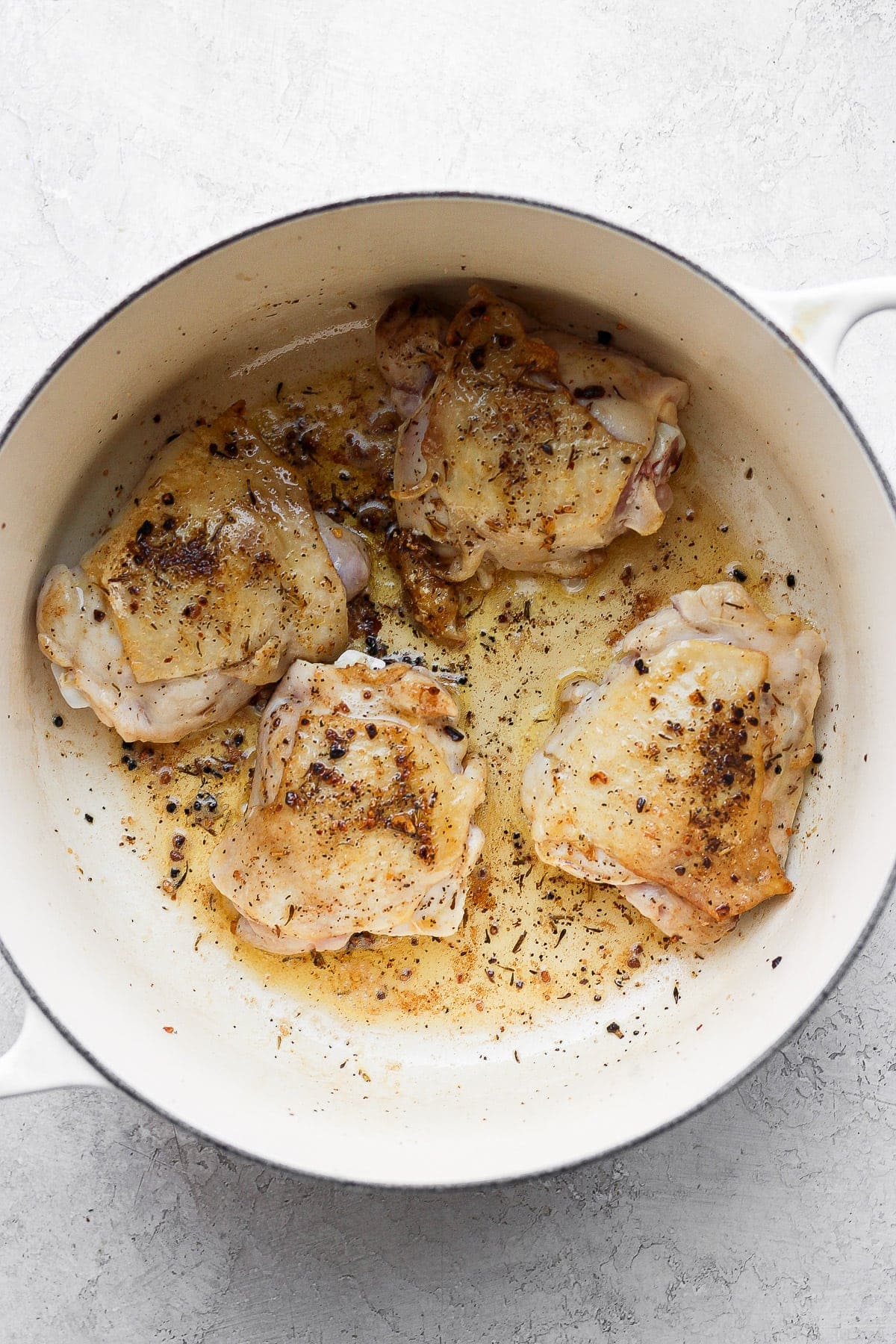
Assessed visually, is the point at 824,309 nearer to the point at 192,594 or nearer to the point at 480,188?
the point at 480,188

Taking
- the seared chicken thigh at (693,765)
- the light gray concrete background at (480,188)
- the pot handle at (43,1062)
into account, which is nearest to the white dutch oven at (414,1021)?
the pot handle at (43,1062)

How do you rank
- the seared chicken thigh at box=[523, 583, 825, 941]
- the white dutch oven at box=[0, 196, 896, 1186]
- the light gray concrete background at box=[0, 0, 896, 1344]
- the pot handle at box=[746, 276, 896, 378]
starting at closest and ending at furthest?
the pot handle at box=[746, 276, 896, 378]
the white dutch oven at box=[0, 196, 896, 1186]
the seared chicken thigh at box=[523, 583, 825, 941]
the light gray concrete background at box=[0, 0, 896, 1344]

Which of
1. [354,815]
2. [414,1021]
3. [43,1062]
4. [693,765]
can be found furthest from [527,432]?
[43,1062]

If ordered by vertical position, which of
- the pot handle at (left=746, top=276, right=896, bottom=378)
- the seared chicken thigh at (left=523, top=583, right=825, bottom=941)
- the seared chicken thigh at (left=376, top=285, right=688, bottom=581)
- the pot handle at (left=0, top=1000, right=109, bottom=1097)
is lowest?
the pot handle at (left=0, top=1000, right=109, bottom=1097)

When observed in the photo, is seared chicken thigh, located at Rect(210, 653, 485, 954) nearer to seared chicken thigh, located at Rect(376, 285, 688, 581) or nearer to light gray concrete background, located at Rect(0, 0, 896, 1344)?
seared chicken thigh, located at Rect(376, 285, 688, 581)

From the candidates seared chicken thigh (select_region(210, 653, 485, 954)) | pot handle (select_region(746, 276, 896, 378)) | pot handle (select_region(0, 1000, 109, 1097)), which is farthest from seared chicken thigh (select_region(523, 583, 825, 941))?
pot handle (select_region(0, 1000, 109, 1097))

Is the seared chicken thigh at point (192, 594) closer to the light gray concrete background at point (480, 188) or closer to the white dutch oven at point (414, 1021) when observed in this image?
the white dutch oven at point (414, 1021)

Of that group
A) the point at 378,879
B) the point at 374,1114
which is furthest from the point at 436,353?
the point at 374,1114
